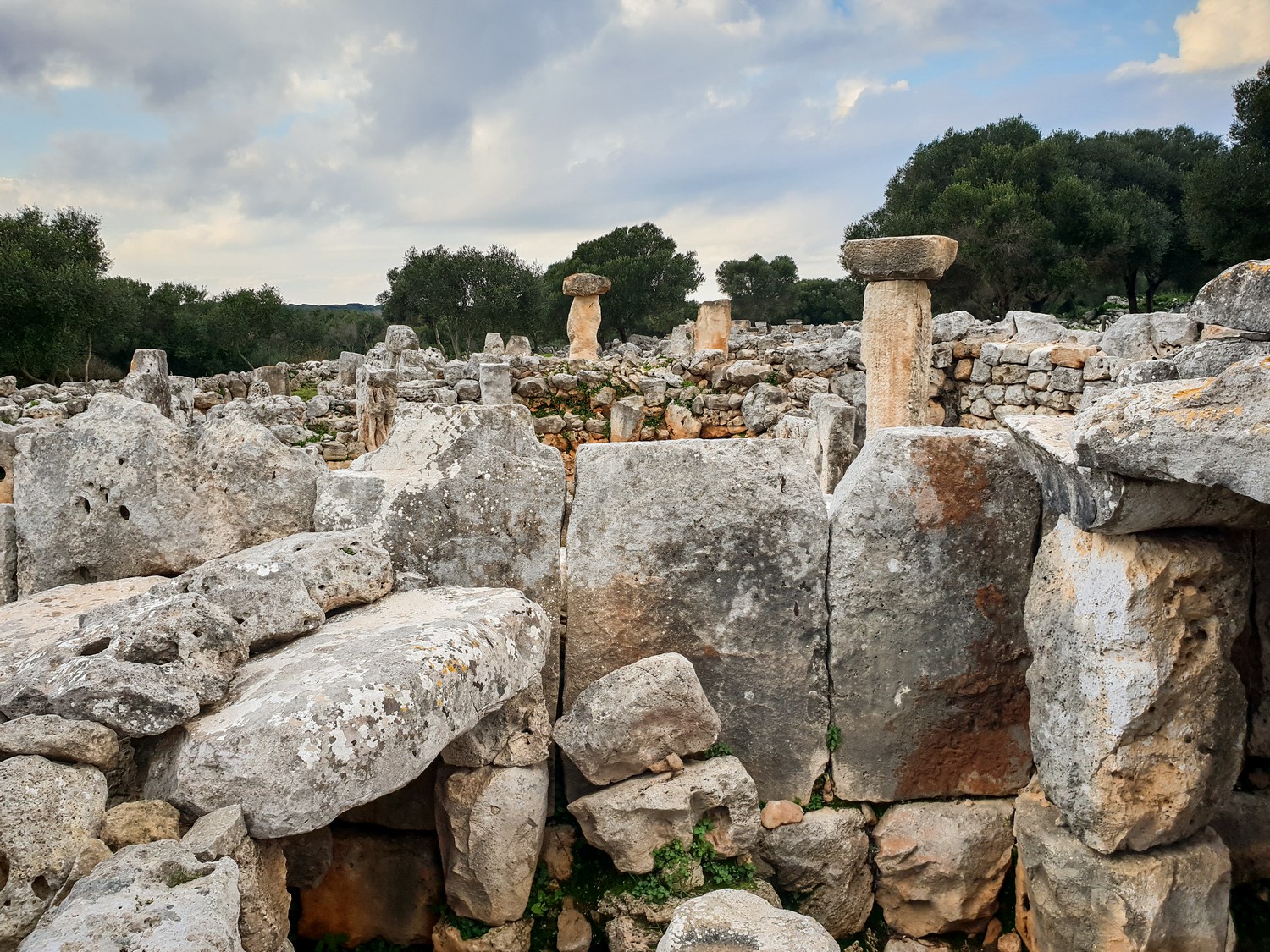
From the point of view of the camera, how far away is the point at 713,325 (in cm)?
2006

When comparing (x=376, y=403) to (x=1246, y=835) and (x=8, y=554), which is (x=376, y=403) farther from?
(x=1246, y=835)

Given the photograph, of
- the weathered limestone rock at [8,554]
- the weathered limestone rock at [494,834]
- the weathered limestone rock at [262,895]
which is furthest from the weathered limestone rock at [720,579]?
the weathered limestone rock at [8,554]

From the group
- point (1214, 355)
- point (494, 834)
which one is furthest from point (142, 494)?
point (1214, 355)

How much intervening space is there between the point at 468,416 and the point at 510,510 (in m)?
0.46

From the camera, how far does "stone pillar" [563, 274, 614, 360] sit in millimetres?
21344

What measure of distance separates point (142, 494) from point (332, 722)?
1.99m

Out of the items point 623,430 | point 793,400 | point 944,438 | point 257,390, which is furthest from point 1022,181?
point 944,438

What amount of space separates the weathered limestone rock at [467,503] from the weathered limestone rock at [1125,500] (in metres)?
2.00

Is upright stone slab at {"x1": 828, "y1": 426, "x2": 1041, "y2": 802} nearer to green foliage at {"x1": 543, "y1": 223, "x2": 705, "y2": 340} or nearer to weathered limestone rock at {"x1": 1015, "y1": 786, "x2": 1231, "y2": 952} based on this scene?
weathered limestone rock at {"x1": 1015, "y1": 786, "x2": 1231, "y2": 952}

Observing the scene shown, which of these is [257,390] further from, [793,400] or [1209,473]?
[1209,473]

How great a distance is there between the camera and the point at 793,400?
584 inches

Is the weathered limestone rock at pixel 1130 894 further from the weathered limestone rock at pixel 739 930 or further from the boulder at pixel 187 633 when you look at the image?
the boulder at pixel 187 633

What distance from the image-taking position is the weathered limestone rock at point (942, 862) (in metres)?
3.84

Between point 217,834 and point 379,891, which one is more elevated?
point 217,834
